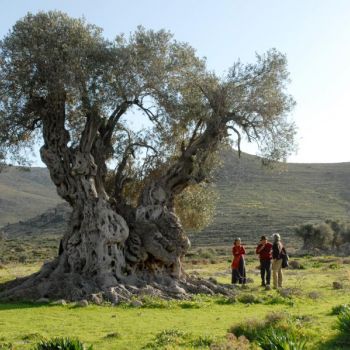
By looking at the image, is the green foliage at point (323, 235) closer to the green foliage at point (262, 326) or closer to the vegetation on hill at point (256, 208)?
the vegetation on hill at point (256, 208)

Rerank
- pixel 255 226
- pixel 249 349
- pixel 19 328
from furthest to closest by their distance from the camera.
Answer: pixel 255 226 < pixel 19 328 < pixel 249 349

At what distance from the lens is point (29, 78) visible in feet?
74.6

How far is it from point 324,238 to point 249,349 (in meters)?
Result: 57.6

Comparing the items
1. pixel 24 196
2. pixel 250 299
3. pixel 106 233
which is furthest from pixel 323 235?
pixel 24 196

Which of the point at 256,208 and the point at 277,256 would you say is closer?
the point at 277,256

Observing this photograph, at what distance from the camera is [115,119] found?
24594 mm

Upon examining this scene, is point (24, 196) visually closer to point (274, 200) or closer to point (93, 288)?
point (274, 200)

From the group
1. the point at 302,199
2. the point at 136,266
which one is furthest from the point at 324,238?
the point at 136,266

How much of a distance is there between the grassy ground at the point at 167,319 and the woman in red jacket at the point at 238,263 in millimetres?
2153

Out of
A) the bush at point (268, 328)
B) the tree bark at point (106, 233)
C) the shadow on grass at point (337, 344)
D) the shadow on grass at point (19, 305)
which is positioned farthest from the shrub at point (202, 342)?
the tree bark at point (106, 233)

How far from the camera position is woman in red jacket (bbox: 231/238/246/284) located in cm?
2489

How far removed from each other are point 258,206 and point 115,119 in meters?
76.8

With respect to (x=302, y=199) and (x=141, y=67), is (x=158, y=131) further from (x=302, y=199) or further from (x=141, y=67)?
(x=302, y=199)

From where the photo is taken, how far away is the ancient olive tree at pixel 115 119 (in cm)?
2203
